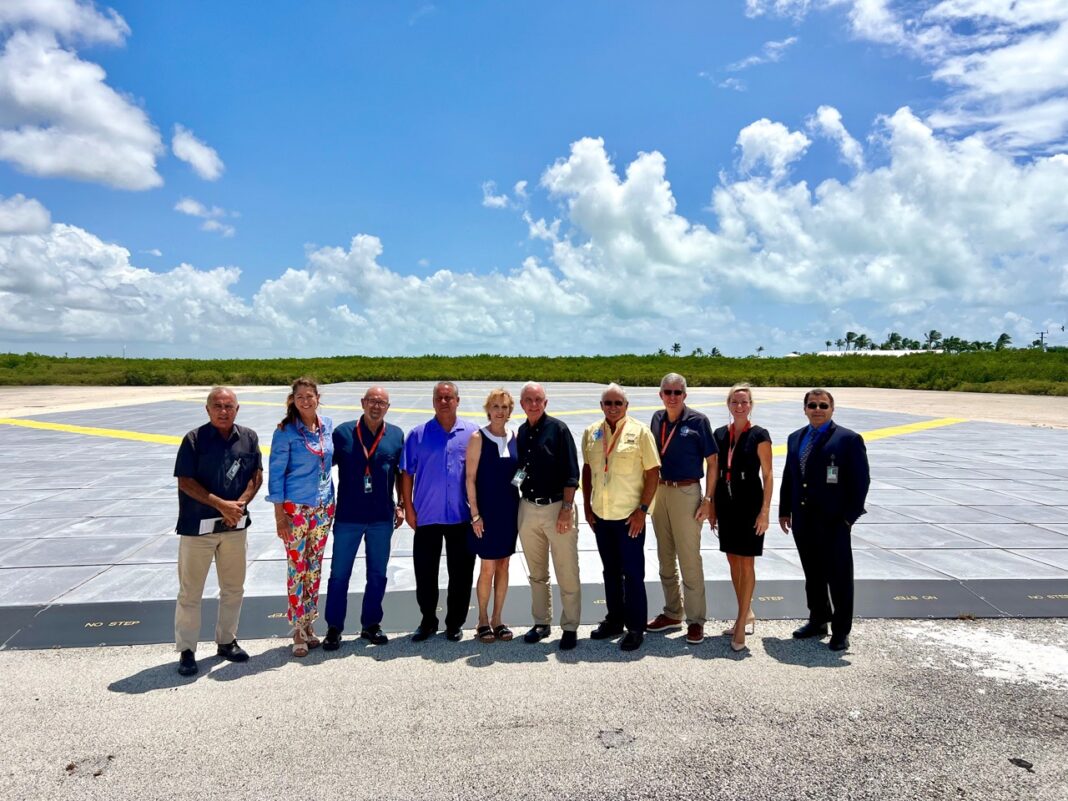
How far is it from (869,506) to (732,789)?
20.8 ft

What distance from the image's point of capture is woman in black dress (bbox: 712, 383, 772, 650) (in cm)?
413

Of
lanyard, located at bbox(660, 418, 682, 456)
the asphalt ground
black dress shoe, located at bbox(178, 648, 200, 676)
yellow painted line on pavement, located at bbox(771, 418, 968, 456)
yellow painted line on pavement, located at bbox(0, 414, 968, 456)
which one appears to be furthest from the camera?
yellow painted line on pavement, located at bbox(771, 418, 968, 456)

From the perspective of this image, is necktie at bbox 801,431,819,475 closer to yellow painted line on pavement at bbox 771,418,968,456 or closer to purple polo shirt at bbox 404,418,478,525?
purple polo shirt at bbox 404,418,478,525

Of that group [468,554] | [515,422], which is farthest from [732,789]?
[515,422]

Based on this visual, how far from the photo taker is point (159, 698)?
351 cm

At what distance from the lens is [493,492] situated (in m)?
4.28

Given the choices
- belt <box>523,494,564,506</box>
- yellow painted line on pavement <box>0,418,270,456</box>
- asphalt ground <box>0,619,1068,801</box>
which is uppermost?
belt <box>523,494,564,506</box>

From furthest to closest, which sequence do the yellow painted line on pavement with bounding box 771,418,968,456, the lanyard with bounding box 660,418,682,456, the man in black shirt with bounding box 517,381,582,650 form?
the yellow painted line on pavement with bounding box 771,418,968,456 → the lanyard with bounding box 660,418,682,456 → the man in black shirt with bounding box 517,381,582,650

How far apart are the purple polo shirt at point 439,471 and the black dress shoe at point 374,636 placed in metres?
0.77

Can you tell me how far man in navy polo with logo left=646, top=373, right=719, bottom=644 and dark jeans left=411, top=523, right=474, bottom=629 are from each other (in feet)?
4.40

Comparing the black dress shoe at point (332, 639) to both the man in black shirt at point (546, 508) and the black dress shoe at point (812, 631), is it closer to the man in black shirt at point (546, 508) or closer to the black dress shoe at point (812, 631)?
the man in black shirt at point (546, 508)

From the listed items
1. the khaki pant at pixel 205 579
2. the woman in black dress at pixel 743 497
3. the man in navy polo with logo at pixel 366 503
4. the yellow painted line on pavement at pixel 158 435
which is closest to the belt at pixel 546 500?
the man in navy polo with logo at pixel 366 503

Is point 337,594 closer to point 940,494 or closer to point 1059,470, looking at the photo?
point 940,494

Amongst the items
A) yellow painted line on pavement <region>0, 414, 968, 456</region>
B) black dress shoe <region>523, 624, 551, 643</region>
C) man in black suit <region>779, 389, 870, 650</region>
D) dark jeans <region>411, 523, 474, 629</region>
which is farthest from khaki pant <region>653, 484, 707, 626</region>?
yellow painted line on pavement <region>0, 414, 968, 456</region>
